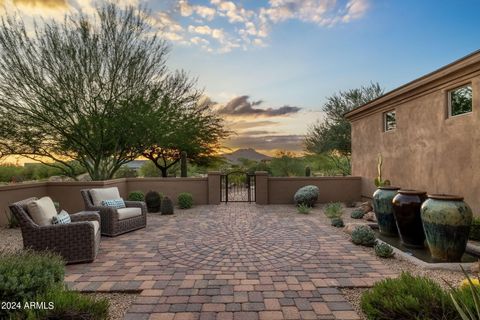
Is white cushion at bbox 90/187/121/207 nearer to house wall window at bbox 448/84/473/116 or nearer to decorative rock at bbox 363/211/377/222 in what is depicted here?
decorative rock at bbox 363/211/377/222

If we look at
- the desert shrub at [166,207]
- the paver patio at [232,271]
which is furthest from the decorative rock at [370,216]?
the desert shrub at [166,207]

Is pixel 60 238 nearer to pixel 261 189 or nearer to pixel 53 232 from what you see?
pixel 53 232

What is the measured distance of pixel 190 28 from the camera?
931cm

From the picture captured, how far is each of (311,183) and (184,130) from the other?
6.95 m

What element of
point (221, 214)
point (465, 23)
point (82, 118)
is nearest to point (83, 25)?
point (82, 118)

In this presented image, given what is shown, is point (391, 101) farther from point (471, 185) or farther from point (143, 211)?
point (143, 211)

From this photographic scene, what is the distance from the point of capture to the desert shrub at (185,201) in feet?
31.4

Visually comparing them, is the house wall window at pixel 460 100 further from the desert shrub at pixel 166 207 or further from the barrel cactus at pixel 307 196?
the desert shrub at pixel 166 207

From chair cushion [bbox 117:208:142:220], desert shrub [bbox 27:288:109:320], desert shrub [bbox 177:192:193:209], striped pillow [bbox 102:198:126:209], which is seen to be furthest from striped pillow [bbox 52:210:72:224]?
desert shrub [bbox 177:192:193:209]

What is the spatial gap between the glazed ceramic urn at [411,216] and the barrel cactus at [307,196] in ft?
15.0

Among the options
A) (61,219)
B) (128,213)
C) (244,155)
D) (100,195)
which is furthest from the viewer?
(244,155)

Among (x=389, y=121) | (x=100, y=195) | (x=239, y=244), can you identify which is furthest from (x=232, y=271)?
(x=389, y=121)

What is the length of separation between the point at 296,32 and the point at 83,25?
7860 millimetres

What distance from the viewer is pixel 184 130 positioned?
1353cm
